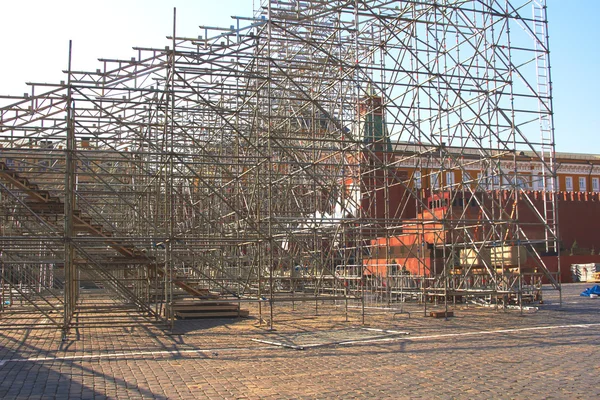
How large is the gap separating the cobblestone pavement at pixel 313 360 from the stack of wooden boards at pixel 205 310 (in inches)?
35.8

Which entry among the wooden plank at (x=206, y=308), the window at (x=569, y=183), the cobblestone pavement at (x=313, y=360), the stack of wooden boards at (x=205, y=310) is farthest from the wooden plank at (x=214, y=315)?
the window at (x=569, y=183)

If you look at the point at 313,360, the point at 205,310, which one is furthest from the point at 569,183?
the point at 313,360

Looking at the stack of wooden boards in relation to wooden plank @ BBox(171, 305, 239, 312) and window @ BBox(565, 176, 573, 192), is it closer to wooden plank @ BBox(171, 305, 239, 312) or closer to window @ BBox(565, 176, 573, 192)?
wooden plank @ BBox(171, 305, 239, 312)

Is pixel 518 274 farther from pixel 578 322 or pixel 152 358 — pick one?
pixel 152 358

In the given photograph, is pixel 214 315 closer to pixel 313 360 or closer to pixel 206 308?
pixel 206 308

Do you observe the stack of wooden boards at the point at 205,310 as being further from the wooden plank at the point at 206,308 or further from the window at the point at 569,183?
the window at the point at 569,183

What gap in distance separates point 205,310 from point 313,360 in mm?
8948

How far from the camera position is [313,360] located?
12539 millimetres

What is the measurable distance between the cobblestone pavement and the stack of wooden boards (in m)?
0.91

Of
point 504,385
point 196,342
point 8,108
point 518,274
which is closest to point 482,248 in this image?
point 518,274

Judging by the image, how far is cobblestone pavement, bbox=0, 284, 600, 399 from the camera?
32.1 feet

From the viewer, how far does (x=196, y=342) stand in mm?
15250

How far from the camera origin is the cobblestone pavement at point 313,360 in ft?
32.1

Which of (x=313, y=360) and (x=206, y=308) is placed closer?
(x=313, y=360)
